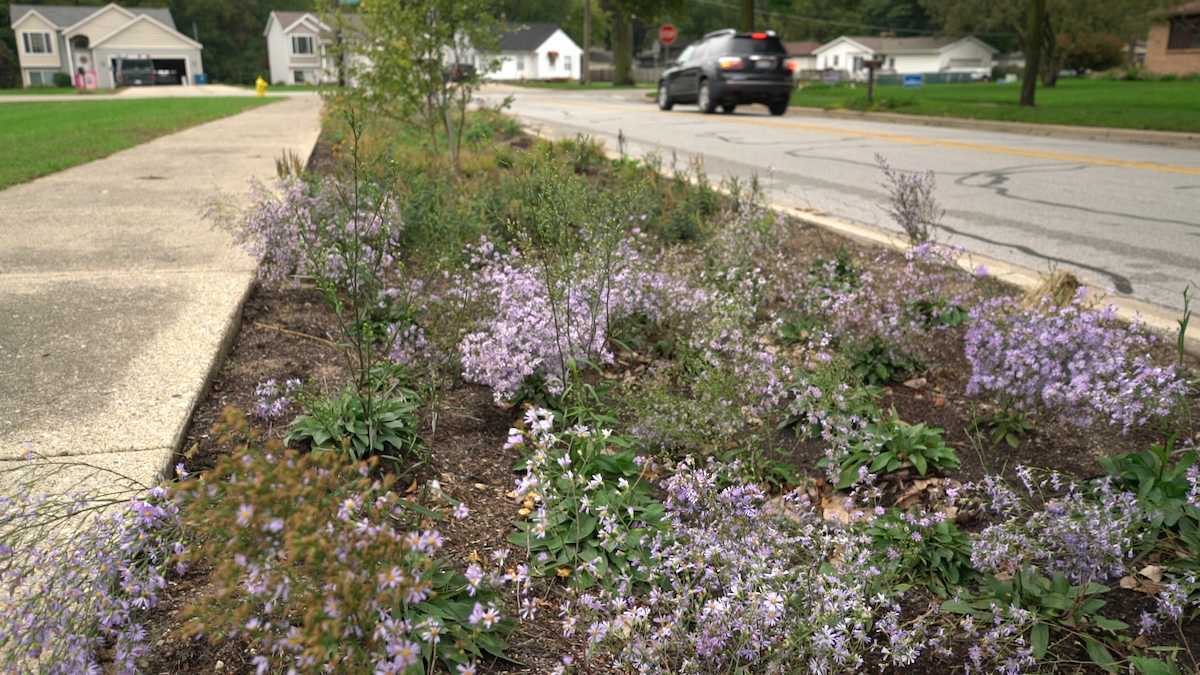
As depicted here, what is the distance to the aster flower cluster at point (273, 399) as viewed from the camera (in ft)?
9.32

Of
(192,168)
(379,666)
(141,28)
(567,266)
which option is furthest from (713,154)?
(141,28)

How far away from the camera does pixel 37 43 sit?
65.4 meters

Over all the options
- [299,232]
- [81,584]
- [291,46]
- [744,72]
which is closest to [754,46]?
[744,72]

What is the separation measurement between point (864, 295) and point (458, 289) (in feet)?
6.21

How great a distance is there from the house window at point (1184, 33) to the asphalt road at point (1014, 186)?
4649cm

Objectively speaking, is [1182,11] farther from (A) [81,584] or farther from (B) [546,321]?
(A) [81,584]

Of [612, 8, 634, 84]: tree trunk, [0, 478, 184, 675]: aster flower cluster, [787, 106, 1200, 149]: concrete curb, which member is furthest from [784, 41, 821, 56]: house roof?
[0, 478, 184, 675]: aster flower cluster

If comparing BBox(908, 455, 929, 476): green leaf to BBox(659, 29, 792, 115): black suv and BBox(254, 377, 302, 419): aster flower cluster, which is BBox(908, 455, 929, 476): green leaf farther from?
BBox(659, 29, 792, 115): black suv

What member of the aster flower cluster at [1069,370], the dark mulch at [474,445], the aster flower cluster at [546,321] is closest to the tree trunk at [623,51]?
the aster flower cluster at [546,321]

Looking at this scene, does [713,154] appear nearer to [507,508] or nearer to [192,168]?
[192,168]

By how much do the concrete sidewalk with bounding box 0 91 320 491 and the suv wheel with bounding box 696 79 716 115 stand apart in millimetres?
15347

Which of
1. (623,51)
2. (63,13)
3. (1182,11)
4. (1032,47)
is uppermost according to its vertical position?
(63,13)

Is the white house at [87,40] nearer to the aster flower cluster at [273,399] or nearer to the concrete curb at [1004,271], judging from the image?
the concrete curb at [1004,271]

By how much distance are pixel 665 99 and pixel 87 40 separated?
61.6 metres
